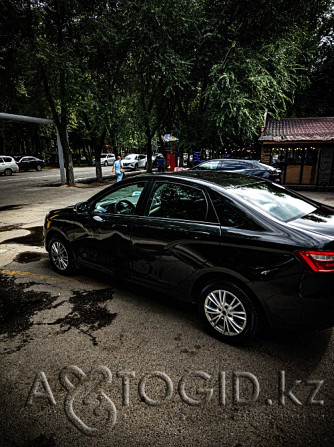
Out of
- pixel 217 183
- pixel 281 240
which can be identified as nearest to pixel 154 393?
pixel 281 240

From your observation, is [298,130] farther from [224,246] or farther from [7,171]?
[7,171]

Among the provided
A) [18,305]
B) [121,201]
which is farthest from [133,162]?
[18,305]

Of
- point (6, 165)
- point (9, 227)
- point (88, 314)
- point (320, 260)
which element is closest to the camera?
point (320, 260)

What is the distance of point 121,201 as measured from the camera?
3.71 m

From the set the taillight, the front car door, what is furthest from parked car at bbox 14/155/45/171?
the taillight

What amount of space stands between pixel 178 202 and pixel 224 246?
0.80 m

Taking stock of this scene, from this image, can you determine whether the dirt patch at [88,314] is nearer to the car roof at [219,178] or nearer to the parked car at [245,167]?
the car roof at [219,178]

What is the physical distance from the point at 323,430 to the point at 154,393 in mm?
1217

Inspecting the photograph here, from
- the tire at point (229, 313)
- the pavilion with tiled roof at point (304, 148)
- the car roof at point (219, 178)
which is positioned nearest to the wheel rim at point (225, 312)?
the tire at point (229, 313)

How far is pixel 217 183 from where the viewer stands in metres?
3.00

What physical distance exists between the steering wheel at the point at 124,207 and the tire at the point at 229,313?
1.38m

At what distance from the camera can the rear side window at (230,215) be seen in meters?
2.55

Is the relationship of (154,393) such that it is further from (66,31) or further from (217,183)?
(66,31)

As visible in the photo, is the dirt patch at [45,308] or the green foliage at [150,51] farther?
the green foliage at [150,51]
